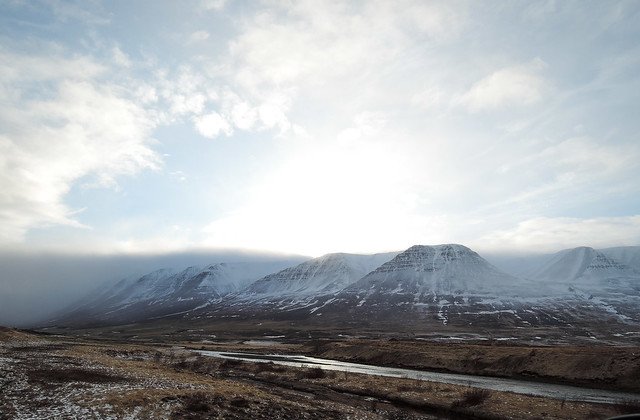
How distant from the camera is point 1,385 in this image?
88.2 feet

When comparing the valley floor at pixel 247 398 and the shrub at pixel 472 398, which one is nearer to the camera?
the valley floor at pixel 247 398

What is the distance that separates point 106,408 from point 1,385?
33.2 ft

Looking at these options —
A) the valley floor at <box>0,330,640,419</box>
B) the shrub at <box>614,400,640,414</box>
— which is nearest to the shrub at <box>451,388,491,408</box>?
the valley floor at <box>0,330,640,419</box>

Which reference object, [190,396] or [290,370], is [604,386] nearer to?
[290,370]

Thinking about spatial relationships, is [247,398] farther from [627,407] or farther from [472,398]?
[627,407]

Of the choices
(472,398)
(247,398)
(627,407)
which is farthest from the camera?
(472,398)

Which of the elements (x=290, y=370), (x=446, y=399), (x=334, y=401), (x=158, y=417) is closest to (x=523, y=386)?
(x=446, y=399)

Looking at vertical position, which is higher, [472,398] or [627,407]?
[627,407]

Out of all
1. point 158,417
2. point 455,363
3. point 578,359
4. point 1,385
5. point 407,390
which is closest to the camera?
point 158,417

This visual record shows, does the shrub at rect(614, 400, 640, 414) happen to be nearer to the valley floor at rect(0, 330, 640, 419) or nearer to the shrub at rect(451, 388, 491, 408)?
the valley floor at rect(0, 330, 640, 419)

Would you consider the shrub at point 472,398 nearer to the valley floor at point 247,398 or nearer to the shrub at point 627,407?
the valley floor at point 247,398

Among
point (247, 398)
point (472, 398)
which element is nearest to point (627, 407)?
point (472, 398)

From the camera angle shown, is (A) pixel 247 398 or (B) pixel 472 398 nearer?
(A) pixel 247 398

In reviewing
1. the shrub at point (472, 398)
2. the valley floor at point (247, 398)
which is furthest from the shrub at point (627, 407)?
the shrub at point (472, 398)
